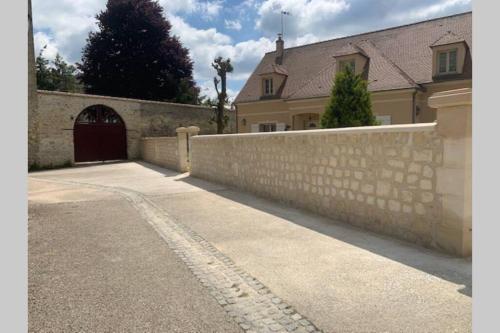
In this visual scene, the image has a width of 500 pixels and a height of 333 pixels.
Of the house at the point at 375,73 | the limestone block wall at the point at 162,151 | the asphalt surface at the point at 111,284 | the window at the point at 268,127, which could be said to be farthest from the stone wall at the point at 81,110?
the asphalt surface at the point at 111,284

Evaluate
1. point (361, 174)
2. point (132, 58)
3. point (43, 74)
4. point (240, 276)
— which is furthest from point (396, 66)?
point (43, 74)

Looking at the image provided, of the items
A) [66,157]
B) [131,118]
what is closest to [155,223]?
[66,157]

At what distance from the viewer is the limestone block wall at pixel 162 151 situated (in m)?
15.2

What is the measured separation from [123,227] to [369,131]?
13.5ft

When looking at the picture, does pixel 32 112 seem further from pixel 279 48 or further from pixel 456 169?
pixel 456 169

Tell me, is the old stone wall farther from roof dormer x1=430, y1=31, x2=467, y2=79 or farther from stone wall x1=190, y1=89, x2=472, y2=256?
roof dormer x1=430, y1=31, x2=467, y2=79

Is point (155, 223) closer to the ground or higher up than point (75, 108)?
closer to the ground

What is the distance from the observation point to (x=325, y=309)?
2.92 meters

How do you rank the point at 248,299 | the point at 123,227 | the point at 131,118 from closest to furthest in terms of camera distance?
1. the point at 248,299
2. the point at 123,227
3. the point at 131,118

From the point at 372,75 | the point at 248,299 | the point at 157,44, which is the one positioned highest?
the point at 157,44

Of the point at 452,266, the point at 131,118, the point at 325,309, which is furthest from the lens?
the point at 131,118

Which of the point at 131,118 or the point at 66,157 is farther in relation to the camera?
the point at 131,118

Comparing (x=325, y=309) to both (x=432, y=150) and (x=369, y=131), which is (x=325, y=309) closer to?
(x=432, y=150)

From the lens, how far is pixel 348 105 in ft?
37.6
